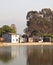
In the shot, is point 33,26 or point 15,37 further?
point 33,26

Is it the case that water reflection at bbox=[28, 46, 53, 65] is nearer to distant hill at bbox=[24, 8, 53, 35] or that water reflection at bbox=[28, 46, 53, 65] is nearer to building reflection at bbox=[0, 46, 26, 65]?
building reflection at bbox=[0, 46, 26, 65]

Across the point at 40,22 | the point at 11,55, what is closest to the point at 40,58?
the point at 11,55

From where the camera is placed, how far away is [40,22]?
97.9 m

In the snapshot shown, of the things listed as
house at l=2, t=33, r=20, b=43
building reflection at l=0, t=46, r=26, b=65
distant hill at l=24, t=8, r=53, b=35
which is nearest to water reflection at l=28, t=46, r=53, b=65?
building reflection at l=0, t=46, r=26, b=65

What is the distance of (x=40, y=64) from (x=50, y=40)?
61.2 meters

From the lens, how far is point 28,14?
98250mm

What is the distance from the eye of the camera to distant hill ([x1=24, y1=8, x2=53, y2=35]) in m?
95.4

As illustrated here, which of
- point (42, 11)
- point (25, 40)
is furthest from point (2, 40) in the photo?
point (42, 11)

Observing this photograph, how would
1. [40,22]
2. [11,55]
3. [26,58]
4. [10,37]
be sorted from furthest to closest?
[40,22]
[10,37]
[11,55]
[26,58]

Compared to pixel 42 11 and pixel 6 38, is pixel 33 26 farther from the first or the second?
pixel 6 38

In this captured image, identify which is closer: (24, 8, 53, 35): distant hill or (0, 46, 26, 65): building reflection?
(0, 46, 26, 65): building reflection

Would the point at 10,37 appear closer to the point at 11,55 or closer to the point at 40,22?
the point at 40,22

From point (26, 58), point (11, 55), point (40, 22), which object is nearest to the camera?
point (26, 58)

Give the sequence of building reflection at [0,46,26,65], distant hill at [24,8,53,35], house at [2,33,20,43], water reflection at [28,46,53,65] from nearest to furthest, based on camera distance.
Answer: water reflection at [28,46,53,65]
building reflection at [0,46,26,65]
house at [2,33,20,43]
distant hill at [24,8,53,35]
